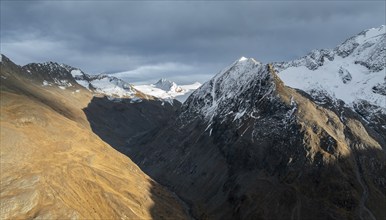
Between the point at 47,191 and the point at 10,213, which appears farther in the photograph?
the point at 47,191

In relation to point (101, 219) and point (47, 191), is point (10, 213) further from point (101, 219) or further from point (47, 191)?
point (101, 219)

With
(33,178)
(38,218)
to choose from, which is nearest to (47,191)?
(33,178)

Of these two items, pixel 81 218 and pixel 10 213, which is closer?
pixel 10 213

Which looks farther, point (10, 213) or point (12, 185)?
point (12, 185)

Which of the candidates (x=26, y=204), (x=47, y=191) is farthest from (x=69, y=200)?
(x=26, y=204)

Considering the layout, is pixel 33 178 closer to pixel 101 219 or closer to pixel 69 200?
pixel 69 200

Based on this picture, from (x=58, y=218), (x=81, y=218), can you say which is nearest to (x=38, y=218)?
(x=58, y=218)

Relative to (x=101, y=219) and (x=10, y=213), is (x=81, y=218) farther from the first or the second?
(x=10, y=213)
